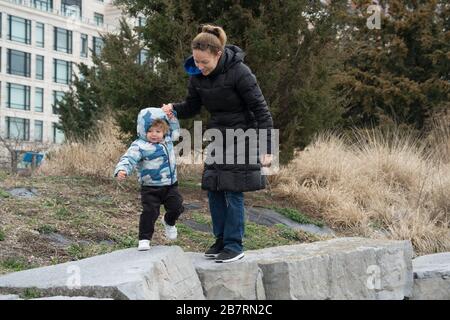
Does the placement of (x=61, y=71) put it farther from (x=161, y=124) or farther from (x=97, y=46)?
(x=161, y=124)

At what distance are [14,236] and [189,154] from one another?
377 centimetres

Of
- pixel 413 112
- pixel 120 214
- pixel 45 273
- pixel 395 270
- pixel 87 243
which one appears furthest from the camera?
pixel 413 112

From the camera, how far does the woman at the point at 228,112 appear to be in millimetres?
4270

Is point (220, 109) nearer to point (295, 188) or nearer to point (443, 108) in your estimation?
point (295, 188)

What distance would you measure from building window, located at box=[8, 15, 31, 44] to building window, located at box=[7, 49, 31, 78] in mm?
909

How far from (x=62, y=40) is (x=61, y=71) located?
7.37 feet

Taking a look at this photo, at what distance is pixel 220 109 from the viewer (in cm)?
441

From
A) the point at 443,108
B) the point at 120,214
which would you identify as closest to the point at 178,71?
the point at 120,214

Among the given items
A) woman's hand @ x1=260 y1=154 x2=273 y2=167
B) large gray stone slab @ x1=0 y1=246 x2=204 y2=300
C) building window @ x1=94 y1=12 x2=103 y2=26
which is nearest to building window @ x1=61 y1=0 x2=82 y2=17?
building window @ x1=94 y1=12 x2=103 y2=26

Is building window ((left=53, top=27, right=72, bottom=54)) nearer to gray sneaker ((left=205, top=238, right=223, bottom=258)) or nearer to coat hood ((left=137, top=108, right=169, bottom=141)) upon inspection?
coat hood ((left=137, top=108, right=169, bottom=141))

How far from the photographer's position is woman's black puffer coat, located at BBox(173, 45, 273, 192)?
4.28 m

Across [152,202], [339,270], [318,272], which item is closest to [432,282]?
[339,270]

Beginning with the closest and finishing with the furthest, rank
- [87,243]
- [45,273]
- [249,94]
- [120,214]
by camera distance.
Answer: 1. [45,273]
2. [249,94]
3. [87,243]
4. [120,214]

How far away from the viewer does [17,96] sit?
44.2 meters
